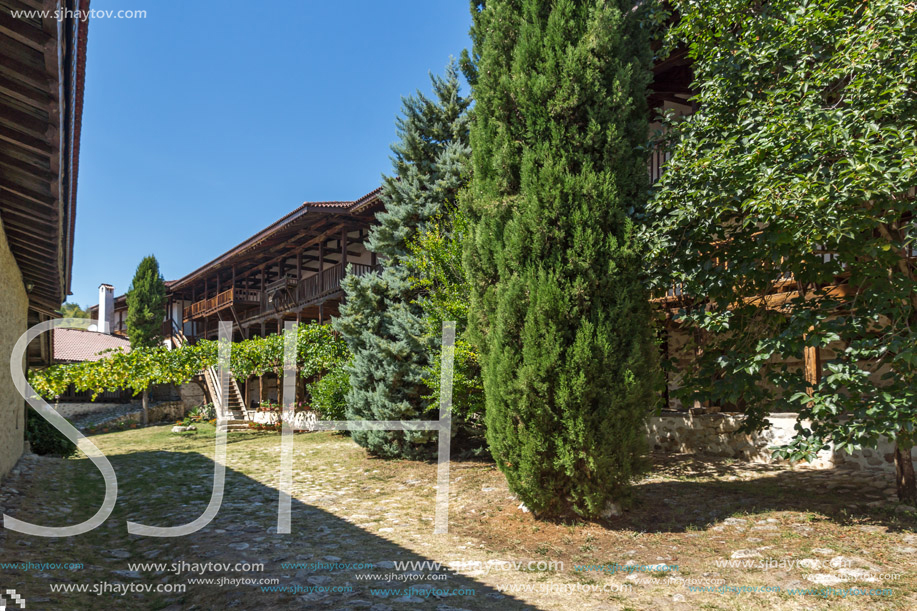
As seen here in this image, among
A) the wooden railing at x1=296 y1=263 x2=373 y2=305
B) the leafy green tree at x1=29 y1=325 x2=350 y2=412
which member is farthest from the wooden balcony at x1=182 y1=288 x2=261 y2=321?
the leafy green tree at x1=29 y1=325 x2=350 y2=412

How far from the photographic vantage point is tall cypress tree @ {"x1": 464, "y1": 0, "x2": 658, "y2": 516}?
548 cm

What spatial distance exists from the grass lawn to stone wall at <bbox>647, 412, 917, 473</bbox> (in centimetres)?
33

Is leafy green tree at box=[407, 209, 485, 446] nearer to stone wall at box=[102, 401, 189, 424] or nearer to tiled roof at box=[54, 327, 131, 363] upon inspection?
stone wall at box=[102, 401, 189, 424]

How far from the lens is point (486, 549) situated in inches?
202

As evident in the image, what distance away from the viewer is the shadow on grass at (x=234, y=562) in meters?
3.93

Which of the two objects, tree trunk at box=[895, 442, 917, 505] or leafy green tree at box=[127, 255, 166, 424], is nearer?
tree trunk at box=[895, 442, 917, 505]

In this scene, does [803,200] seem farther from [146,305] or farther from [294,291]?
[146,305]

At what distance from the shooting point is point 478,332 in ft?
21.1

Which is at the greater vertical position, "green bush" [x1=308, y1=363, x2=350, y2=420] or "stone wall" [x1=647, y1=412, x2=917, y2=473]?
"green bush" [x1=308, y1=363, x2=350, y2=420]

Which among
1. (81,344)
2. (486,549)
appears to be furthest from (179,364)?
(81,344)

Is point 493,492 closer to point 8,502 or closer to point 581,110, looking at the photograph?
point 581,110

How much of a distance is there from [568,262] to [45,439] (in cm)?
1224

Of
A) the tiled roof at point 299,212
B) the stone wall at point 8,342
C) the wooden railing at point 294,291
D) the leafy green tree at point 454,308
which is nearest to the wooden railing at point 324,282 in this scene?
the wooden railing at point 294,291

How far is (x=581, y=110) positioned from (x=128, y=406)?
25.0 metres
